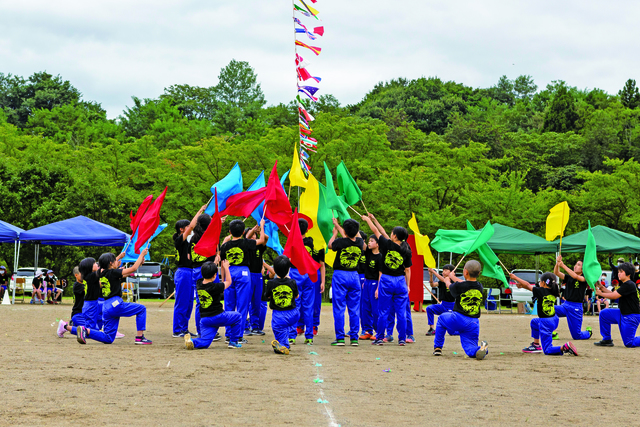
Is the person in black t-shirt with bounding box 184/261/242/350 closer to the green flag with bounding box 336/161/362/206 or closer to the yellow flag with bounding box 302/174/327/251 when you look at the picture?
the yellow flag with bounding box 302/174/327/251

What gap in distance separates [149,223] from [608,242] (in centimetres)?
1783

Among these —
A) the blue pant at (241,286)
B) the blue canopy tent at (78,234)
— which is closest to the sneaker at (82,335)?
the blue pant at (241,286)

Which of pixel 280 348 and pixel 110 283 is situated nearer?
pixel 280 348

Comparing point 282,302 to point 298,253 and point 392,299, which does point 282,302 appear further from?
point 392,299

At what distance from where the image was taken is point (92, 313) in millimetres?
10430

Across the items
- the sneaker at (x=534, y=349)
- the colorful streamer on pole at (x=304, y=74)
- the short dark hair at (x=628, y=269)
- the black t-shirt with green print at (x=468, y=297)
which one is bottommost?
the sneaker at (x=534, y=349)

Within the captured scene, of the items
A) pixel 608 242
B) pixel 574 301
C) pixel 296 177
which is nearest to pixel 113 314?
pixel 296 177

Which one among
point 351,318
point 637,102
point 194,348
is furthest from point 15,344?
point 637,102

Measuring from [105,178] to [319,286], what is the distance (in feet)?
82.3

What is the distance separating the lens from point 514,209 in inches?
1226

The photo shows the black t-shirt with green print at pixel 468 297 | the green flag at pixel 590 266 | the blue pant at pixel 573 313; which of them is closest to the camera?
the black t-shirt with green print at pixel 468 297

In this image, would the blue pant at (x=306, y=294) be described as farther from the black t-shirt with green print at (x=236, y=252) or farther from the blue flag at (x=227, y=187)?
the blue flag at (x=227, y=187)

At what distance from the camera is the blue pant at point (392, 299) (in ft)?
34.0

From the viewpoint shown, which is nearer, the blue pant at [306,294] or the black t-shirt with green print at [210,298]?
the black t-shirt with green print at [210,298]
